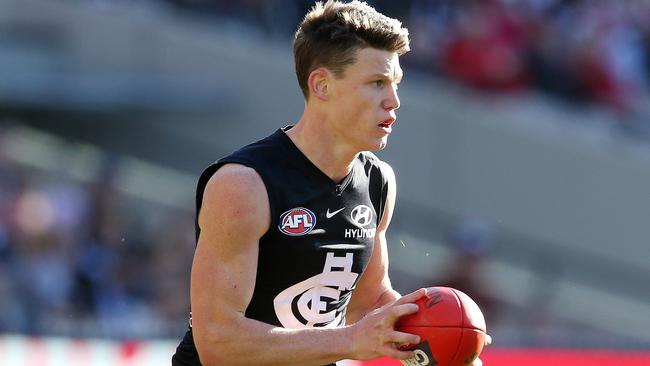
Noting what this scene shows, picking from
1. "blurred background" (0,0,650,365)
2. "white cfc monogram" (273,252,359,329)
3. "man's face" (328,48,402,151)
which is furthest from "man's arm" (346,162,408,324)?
"blurred background" (0,0,650,365)

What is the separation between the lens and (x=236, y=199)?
15.5 ft

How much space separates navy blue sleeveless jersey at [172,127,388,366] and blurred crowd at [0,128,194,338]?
15.3ft

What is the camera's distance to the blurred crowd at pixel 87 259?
1009cm

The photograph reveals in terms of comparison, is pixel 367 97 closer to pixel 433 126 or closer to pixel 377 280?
pixel 377 280

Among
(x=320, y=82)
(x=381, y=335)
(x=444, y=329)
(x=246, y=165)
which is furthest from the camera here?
(x=320, y=82)

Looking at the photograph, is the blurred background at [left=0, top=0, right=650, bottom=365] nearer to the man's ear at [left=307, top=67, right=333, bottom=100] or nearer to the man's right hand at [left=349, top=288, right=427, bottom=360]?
the man's ear at [left=307, top=67, right=333, bottom=100]

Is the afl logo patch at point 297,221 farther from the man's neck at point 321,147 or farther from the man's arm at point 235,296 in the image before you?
the man's neck at point 321,147

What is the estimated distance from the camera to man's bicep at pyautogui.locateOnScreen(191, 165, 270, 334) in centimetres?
471

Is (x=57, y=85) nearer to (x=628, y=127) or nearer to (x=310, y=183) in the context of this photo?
(x=628, y=127)

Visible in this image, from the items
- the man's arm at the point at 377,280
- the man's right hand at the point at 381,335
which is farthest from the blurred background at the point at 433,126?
the man's right hand at the point at 381,335

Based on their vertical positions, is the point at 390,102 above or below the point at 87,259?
below

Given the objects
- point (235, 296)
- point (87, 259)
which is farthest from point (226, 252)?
point (87, 259)

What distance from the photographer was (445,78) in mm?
14016

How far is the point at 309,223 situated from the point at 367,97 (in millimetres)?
502
